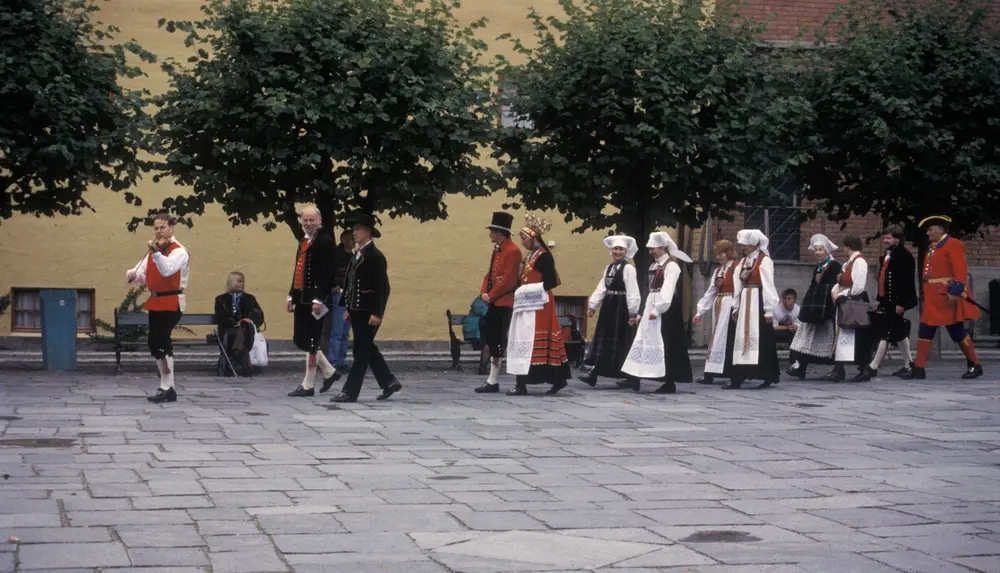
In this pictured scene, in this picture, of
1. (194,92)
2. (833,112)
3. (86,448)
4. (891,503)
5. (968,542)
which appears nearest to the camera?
(968,542)

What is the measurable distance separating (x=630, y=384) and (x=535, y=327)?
174 centimetres

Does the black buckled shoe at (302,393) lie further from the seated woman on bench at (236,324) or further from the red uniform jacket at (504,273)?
the seated woman on bench at (236,324)

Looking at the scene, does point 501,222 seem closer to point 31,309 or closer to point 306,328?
point 306,328

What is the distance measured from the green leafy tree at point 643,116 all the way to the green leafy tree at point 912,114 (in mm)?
1358

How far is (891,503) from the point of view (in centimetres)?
801

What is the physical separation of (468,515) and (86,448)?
3.62 m

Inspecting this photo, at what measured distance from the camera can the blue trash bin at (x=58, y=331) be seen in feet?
60.4

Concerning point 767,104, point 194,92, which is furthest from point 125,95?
point 767,104

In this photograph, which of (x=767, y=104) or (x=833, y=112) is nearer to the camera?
(x=767, y=104)

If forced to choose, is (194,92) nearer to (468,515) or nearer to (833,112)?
(833,112)

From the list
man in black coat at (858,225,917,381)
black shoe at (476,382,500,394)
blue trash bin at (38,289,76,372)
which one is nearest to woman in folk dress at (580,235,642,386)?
black shoe at (476,382,500,394)

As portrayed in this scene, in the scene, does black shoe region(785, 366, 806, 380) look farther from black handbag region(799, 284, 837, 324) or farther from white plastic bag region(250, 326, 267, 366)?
white plastic bag region(250, 326, 267, 366)

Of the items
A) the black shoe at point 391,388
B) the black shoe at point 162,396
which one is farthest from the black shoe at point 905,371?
the black shoe at point 162,396

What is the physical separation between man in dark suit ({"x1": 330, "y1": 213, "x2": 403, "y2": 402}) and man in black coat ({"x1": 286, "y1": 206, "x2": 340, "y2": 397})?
38cm
